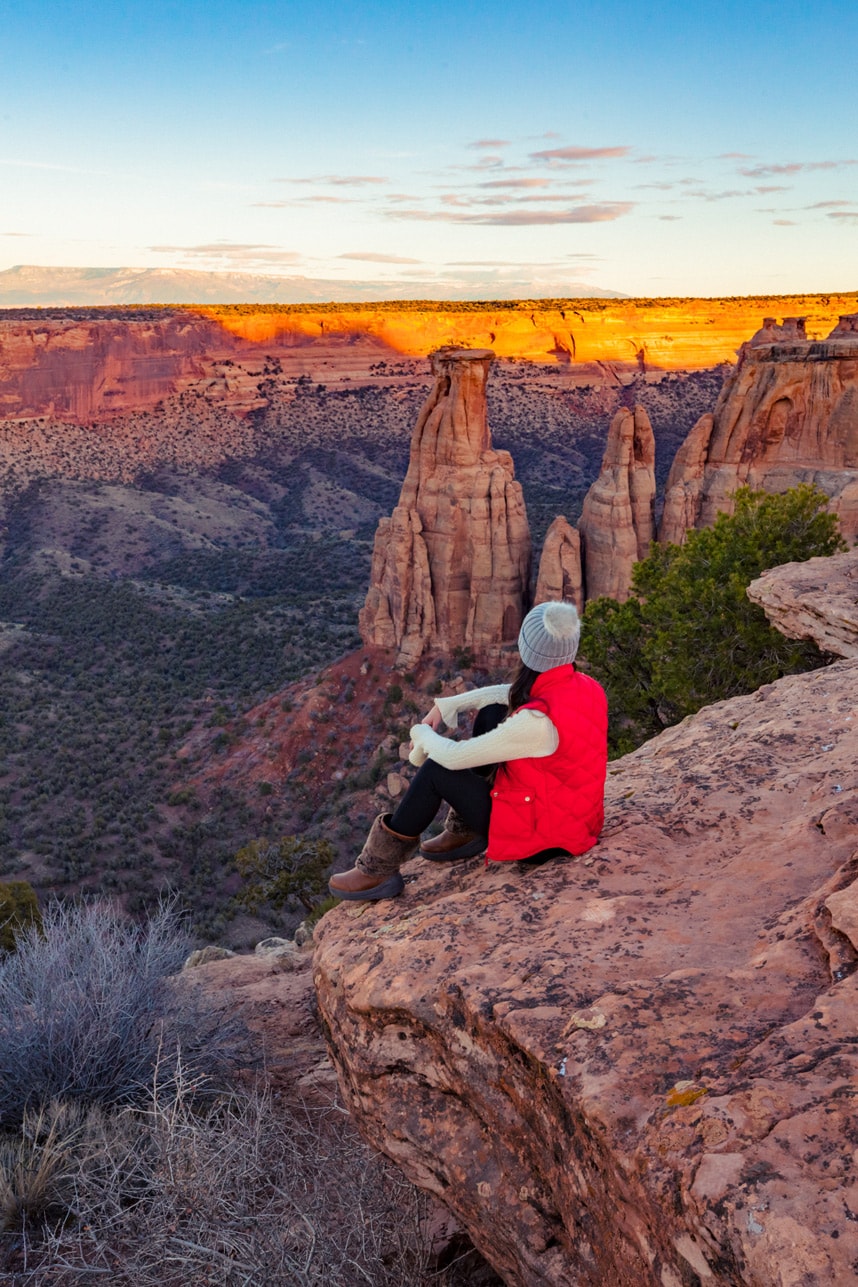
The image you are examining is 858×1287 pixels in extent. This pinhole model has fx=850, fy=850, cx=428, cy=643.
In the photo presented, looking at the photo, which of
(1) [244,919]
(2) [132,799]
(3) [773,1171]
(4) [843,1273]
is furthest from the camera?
(2) [132,799]

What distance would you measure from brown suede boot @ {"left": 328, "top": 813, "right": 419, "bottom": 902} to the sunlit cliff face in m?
77.9

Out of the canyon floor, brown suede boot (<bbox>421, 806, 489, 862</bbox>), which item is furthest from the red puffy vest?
the canyon floor

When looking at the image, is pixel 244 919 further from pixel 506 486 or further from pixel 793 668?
pixel 506 486

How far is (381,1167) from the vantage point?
4.87 m

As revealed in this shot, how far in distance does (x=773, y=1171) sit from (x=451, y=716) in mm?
3376

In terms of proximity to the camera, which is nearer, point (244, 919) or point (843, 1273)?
point (843, 1273)

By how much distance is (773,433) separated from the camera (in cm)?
2814

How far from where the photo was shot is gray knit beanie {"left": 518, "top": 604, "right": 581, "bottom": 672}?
480 cm

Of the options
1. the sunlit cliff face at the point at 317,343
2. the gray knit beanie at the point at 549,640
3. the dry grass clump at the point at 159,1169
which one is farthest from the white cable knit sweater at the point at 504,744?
the sunlit cliff face at the point at 317,343

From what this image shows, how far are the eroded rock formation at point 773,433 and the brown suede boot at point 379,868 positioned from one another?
2423 cm

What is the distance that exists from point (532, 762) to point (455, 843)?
45.2 inches

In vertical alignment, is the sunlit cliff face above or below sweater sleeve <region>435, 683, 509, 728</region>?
above

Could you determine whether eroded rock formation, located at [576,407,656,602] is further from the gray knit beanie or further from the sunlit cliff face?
the sunlit cliff face

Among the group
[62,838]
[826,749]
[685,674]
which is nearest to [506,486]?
[685,674]
